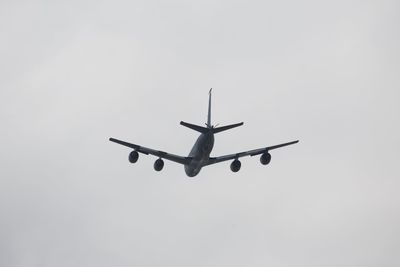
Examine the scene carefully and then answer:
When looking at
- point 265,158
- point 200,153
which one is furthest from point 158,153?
point 265,158

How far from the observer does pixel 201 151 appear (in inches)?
2357

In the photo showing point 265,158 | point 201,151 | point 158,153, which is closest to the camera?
point 201,151

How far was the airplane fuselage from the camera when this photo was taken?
58500 millimetres

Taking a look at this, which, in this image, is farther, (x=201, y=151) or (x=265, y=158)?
(x=265, y=158)

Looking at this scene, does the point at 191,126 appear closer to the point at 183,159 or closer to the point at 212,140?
the point at 212,140

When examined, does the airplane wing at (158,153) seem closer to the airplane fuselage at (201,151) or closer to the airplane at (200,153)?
the airplane at (200,153)

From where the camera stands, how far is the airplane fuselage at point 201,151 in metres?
58.5

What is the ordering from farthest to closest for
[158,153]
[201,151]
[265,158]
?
1. [265,158]
2. [158,153]
3. [201,151]

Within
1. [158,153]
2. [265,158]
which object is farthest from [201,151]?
[265,158]

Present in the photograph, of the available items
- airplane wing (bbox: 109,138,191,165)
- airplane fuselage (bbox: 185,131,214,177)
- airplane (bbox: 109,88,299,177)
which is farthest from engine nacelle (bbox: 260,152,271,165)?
airplane wing (bbox: 109,138,191,165)

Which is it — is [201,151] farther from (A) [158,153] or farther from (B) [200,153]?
(A) [158,153]

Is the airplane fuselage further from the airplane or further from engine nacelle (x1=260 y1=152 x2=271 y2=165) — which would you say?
engine nacelle (x1=260 y1=152 x2=271 y2=165)

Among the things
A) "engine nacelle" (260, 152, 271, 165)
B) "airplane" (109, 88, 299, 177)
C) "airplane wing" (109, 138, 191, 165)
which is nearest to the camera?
"airplane" (109, 88, 299, 177)

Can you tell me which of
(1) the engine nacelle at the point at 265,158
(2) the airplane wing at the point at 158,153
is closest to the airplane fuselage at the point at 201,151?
(2) the airplane wing at the point at 158,153
